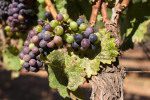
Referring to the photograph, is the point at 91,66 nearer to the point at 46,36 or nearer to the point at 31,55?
the point at 46,36

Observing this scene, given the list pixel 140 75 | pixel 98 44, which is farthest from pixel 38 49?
pixel 140 75

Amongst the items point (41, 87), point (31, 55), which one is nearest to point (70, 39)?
point (31, 55)

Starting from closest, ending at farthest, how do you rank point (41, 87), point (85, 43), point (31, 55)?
1. point (85, 43)
2. point (31, 55)
3. point (41, 87)

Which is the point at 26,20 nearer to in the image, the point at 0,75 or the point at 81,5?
the point at 81,5

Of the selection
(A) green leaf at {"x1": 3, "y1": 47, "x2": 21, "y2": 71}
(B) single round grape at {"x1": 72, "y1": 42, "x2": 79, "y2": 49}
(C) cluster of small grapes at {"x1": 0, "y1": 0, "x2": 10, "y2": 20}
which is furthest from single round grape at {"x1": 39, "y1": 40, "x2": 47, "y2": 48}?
(A) green leaf at {"x1": 3, "y1": 47, "x2": 21, "y2": 71}

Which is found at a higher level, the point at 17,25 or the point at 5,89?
the point at 17,25
